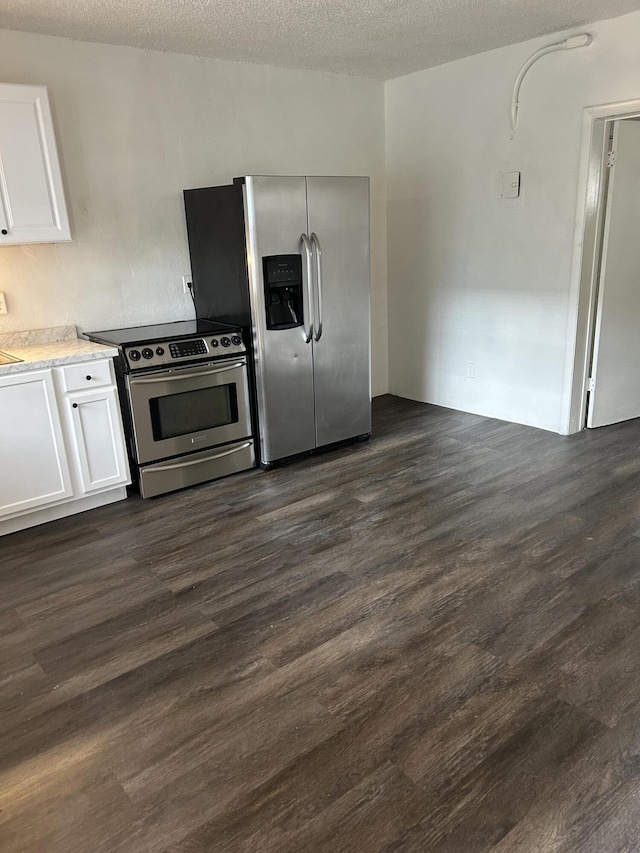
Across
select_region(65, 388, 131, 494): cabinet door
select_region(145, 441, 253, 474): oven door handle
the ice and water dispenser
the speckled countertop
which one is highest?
the ice and water dispenser

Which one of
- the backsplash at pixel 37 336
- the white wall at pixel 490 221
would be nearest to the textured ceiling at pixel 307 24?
the white wall at pixel 490 221

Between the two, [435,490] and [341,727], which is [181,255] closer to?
[435,490]

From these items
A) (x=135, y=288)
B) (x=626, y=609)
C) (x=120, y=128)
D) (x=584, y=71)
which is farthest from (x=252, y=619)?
(x=584, y=71)

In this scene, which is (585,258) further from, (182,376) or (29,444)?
(29,444)

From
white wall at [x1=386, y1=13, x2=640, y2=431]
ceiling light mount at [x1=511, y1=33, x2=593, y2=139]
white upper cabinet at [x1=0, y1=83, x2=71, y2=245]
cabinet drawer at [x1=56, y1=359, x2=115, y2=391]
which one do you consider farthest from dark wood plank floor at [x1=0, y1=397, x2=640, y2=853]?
ceiling light mount at [x1=511, y1=33, x2=593, y2=139]

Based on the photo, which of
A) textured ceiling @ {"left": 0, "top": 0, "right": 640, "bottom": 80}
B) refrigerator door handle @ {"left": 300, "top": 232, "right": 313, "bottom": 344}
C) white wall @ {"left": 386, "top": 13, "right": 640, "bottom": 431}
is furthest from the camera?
white wall @ {"left": 386, "top": 13, "right": 640, "bottom": 431}

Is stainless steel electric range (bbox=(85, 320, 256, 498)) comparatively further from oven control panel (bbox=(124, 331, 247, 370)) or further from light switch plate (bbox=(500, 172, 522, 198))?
light switch plate (bbox=(500, 172, 522, 198))

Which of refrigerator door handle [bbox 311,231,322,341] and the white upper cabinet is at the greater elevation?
the white upper cabinet

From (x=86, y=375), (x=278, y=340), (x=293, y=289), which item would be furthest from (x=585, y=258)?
(x=86, y=375)

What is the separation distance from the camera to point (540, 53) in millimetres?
3893

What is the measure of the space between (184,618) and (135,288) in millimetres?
2277

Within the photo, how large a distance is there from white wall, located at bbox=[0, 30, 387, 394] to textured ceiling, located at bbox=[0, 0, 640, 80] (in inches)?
5.8

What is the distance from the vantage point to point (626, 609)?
2.44m

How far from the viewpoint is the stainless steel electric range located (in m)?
3.47
